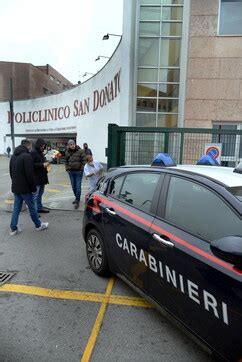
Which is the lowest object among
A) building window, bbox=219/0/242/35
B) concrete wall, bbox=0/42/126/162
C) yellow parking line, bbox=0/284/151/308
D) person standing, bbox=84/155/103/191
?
yellow parking line, bbox=0/284/151/308

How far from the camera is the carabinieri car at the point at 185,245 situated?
1984mm

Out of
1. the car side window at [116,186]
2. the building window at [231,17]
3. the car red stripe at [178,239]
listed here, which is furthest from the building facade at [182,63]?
the car red stripe at [178,239]

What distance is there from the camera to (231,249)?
1891 millimetres

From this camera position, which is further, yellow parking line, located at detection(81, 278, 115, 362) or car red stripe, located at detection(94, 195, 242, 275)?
yellow parking line, located at detection(81, 278, 115, 362)

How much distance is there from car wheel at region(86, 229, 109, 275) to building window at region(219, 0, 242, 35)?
8723mm

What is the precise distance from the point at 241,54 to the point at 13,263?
360 inches

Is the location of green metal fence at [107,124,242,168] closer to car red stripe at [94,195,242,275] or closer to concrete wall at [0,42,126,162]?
car red stripe at [94,195,242,275]

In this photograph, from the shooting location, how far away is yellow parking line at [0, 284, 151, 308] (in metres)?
3.33

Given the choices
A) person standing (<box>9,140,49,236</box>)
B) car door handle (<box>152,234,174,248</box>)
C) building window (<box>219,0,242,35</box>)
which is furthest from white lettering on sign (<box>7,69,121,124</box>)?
car door handle (<box>152,234,174,248</box>)

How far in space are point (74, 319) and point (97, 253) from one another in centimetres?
98

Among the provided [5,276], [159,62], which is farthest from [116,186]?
[159,62]

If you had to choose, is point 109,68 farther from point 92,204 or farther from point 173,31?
point 92,204

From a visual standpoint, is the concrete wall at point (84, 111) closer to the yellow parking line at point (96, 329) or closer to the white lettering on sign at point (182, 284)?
the yellow parking line at point (96, 329)

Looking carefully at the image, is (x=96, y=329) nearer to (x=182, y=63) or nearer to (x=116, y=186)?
(x=116, y=186)
